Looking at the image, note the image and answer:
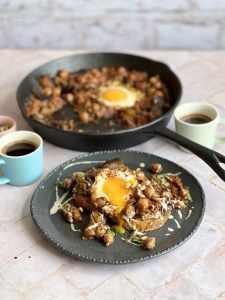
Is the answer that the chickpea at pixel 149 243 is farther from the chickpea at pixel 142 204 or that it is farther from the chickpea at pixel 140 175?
the chickpea at pixel 140 175

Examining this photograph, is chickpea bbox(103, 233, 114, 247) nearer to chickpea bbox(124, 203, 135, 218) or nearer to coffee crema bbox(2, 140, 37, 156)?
chickpea bbox(124, 203, 135, 218)

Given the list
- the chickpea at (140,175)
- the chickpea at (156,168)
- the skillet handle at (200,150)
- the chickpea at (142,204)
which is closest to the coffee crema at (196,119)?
the skillet handle at (200,150)

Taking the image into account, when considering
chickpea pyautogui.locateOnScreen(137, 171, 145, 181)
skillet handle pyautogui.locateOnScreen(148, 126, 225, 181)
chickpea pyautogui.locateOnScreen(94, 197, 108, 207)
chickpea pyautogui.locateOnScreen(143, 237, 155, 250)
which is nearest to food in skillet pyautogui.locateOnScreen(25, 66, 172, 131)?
skillet handle pyautogui.locateOnScreen(148, 126, 225, 181)

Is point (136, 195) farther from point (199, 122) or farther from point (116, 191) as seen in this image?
point (199, 122)

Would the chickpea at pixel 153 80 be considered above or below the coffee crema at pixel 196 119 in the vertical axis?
below

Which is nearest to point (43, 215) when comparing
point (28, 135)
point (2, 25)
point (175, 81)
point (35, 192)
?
point (35, 192)
